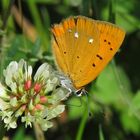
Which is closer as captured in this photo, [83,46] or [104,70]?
[83,46]

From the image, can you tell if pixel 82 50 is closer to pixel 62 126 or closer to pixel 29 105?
pixel 29 105

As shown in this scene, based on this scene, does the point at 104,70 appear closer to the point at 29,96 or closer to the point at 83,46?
the point at 83,46

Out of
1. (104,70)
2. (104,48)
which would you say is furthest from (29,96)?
(104,70)

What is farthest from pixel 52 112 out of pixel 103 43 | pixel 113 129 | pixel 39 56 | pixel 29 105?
pixel 113 129

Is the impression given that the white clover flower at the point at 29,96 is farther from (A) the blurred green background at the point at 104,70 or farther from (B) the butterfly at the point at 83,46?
(A) the blurred green background at the point at 104,70

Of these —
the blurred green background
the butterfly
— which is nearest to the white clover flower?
the butterfly

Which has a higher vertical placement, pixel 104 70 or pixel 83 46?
pixel 83 46
